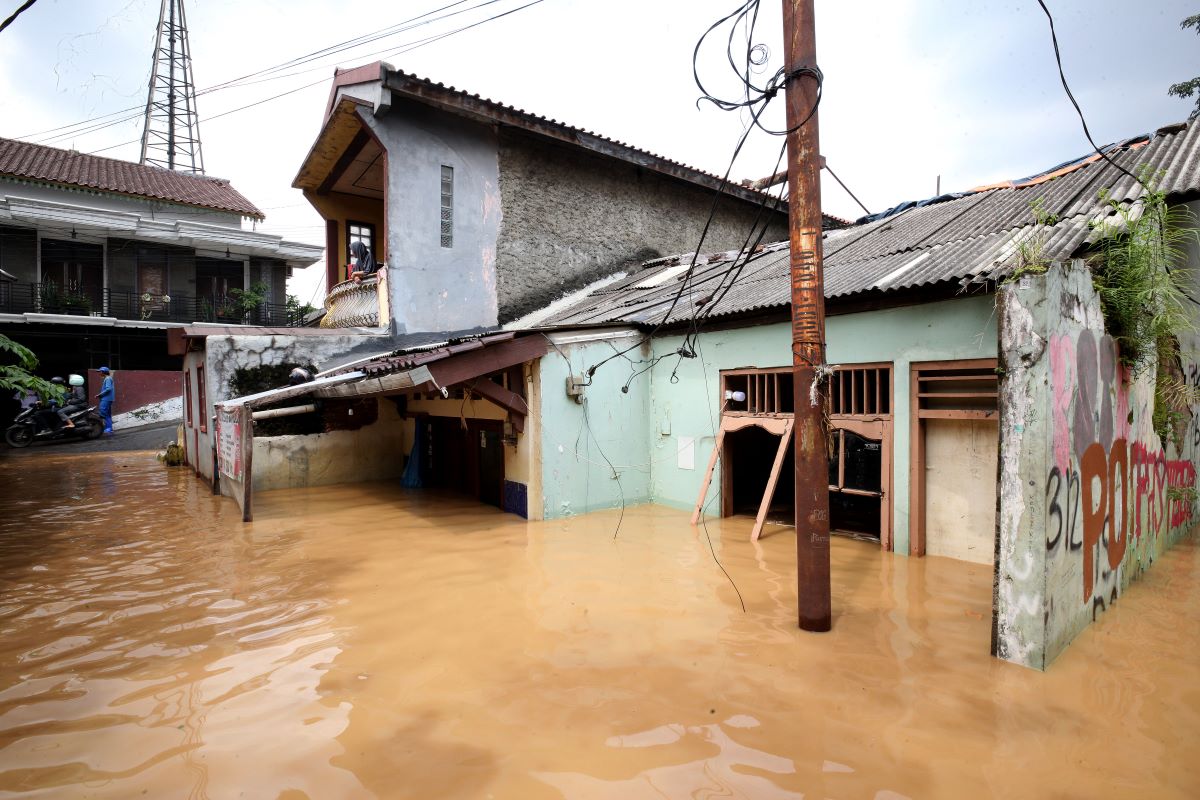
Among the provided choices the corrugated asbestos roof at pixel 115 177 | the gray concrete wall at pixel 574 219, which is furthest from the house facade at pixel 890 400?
the corrugated asbestos roof at pixel 115 177

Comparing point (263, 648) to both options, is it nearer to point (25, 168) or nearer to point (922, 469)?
point (922, 469)

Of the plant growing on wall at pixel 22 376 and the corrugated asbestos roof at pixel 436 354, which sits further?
the plant growing on wall at pixel 22 376

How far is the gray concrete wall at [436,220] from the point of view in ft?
38.3

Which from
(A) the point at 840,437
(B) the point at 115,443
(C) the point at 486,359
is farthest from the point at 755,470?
(B) the point at 115,443

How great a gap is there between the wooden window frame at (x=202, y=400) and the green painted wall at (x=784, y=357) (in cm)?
888

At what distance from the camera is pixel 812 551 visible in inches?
195

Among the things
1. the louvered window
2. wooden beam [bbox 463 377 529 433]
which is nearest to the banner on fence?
wooden beam [bbox 463 377 529 433]

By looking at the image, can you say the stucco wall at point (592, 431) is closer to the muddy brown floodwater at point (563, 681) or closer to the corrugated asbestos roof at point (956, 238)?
the corrugated asbestos roof at point (956, 238)

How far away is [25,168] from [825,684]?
2707cm

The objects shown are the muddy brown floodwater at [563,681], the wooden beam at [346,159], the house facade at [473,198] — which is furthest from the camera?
the wooden beam at [346,159]

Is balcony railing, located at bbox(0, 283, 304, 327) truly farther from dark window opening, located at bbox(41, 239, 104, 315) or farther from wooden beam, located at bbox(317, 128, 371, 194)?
wooden beam, located at bbox(317, 128, 371, 194)

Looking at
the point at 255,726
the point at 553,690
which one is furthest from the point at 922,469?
the point at 255,726

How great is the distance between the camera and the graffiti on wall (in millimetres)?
4340

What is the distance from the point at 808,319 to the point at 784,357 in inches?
133
